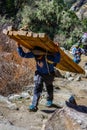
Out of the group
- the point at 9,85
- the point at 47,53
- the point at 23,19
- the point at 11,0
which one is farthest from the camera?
the point at 11,0

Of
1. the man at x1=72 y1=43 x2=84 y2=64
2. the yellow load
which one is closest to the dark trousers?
the yellow load

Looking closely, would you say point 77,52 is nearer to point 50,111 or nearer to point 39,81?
point 50,111

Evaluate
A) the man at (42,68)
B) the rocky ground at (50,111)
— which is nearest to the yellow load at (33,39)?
the man at (42,68)

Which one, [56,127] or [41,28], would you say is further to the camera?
[41,28]

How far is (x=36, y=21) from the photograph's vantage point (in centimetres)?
2786

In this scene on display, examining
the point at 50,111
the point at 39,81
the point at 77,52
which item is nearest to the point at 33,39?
the point at 39,81

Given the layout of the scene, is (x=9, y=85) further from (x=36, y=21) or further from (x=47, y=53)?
(x=36, y=21)

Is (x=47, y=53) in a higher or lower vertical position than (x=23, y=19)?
higher

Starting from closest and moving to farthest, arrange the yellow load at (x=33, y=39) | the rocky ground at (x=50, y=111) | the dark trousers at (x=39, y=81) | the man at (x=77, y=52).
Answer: the rocky ground at (x=50, y=111) → the yellow load at (x=33, y=39) → the dark trousers at (x=39, y=81) → the man at (x=77, y=52)

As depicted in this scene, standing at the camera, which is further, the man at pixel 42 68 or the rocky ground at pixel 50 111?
the man at pixel 42 68

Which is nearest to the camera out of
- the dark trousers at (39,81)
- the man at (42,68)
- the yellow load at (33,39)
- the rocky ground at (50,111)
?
the rocky ground at (50,111)

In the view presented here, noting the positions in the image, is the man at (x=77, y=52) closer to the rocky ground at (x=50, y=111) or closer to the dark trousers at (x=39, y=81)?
the rocky ground at (x=50, y=111)

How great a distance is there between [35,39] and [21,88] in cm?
361

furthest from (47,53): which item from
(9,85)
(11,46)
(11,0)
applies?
(11,0)
